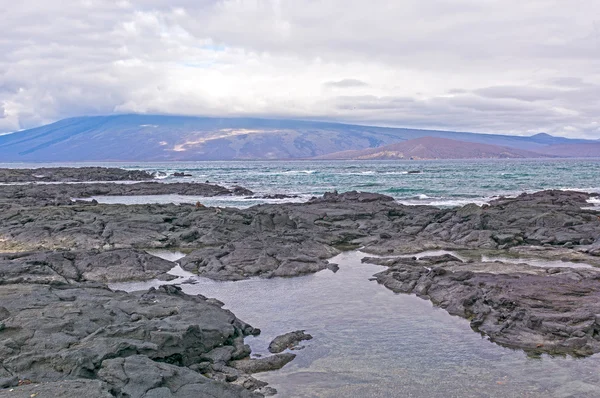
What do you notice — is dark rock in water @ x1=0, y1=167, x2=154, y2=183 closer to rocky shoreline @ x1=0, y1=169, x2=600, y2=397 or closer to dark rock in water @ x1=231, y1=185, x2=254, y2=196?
dark rock in water @ x1=231, y1=185, x2=254, y2=196

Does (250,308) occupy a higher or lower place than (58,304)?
lower

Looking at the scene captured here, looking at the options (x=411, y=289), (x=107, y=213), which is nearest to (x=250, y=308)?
(x=411, y=289)

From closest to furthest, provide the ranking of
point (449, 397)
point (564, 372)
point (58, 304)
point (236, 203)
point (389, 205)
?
point (449, 397)
point (564, 372)
point (58, 304)
point (389, 205)
point (236, 203)

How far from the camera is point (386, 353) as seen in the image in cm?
1437

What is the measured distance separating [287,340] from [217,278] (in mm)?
8925

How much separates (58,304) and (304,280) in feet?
34.3

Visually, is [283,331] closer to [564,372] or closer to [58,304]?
[58,304]

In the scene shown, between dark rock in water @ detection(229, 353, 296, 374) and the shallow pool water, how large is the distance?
0.23 m

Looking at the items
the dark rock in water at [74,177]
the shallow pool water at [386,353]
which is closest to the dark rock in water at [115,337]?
the shallow pool water at [386,353]

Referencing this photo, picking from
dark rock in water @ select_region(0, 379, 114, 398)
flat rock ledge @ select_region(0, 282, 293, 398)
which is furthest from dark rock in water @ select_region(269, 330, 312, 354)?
dark rock in water @ select_region(0, 379, 114, 398)

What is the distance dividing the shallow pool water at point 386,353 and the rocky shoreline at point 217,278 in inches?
31.6

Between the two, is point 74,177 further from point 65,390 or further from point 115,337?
point 65,390

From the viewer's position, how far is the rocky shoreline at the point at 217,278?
1162 centimetres

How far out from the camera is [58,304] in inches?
594
